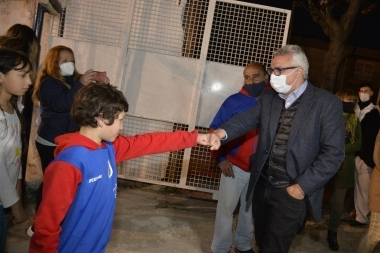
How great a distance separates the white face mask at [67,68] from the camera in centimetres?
405

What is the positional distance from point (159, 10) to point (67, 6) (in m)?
1.31

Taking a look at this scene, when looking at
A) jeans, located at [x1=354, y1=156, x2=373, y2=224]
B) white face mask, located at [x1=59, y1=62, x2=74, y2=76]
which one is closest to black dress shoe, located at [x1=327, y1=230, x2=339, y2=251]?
jeans, located at [x1=354, y1=156, x2=373, y2=224]

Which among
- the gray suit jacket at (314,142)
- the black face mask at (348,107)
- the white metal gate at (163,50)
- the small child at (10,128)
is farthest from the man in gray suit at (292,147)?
the white metal gate at (163,50)

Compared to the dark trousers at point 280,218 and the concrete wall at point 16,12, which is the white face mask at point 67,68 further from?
the dark trousers at point 280,218

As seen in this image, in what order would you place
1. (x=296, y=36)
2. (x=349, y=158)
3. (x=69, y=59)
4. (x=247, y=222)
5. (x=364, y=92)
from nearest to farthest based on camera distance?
1. (x=69, y=59)
2. (x=247, y=222)
3. (x=349, y=158)
4. (x=364, y=92)
5. (x=296, y=36)

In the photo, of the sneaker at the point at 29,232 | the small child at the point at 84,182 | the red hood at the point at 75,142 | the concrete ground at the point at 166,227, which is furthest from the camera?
the concrete ground at the point at 166,227

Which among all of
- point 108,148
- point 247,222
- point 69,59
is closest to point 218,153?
point 247,222

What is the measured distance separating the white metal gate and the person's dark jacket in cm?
191

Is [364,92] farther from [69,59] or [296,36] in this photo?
[296,36]

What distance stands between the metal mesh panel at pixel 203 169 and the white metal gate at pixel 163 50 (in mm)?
80

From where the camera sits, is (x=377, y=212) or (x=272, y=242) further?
(x=377, y=212)

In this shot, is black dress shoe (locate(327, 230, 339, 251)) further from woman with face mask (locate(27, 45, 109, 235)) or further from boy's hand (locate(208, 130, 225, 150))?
woman with face mask (locate(27, 45, 109, 235))

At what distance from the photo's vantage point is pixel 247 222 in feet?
14.7

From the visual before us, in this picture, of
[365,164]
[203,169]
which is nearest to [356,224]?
[365,164]
